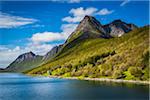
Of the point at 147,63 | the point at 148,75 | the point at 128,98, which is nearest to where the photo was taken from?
the point at 128,98

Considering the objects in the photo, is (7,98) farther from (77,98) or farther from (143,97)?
(143,97)

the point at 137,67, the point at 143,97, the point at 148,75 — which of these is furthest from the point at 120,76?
the point at 143,97

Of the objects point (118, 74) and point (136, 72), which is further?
point (118, 74)

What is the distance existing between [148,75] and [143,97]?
69.3 meters

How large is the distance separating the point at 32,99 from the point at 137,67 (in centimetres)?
10259

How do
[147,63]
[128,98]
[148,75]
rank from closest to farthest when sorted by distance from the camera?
[128,98] < [148,75] < [147,63]

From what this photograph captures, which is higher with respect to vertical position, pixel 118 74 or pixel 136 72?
pixel 136 72

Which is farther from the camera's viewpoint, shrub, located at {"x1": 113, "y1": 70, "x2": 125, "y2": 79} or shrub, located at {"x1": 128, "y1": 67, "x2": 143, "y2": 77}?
shrub, located at {"x1": 113, "y1": 70, "x2": 125, "y2": 79}

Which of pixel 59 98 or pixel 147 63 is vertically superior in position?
pixel 147 63

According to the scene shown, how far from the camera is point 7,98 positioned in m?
105

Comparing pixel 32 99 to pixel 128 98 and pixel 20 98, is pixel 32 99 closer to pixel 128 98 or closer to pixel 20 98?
pixel 20 98

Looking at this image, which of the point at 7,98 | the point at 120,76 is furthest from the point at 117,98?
the point at 120,76

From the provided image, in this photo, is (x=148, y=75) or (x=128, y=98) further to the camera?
(x=148, y=75)

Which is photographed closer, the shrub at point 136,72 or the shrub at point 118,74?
the shrub at point 136,72
